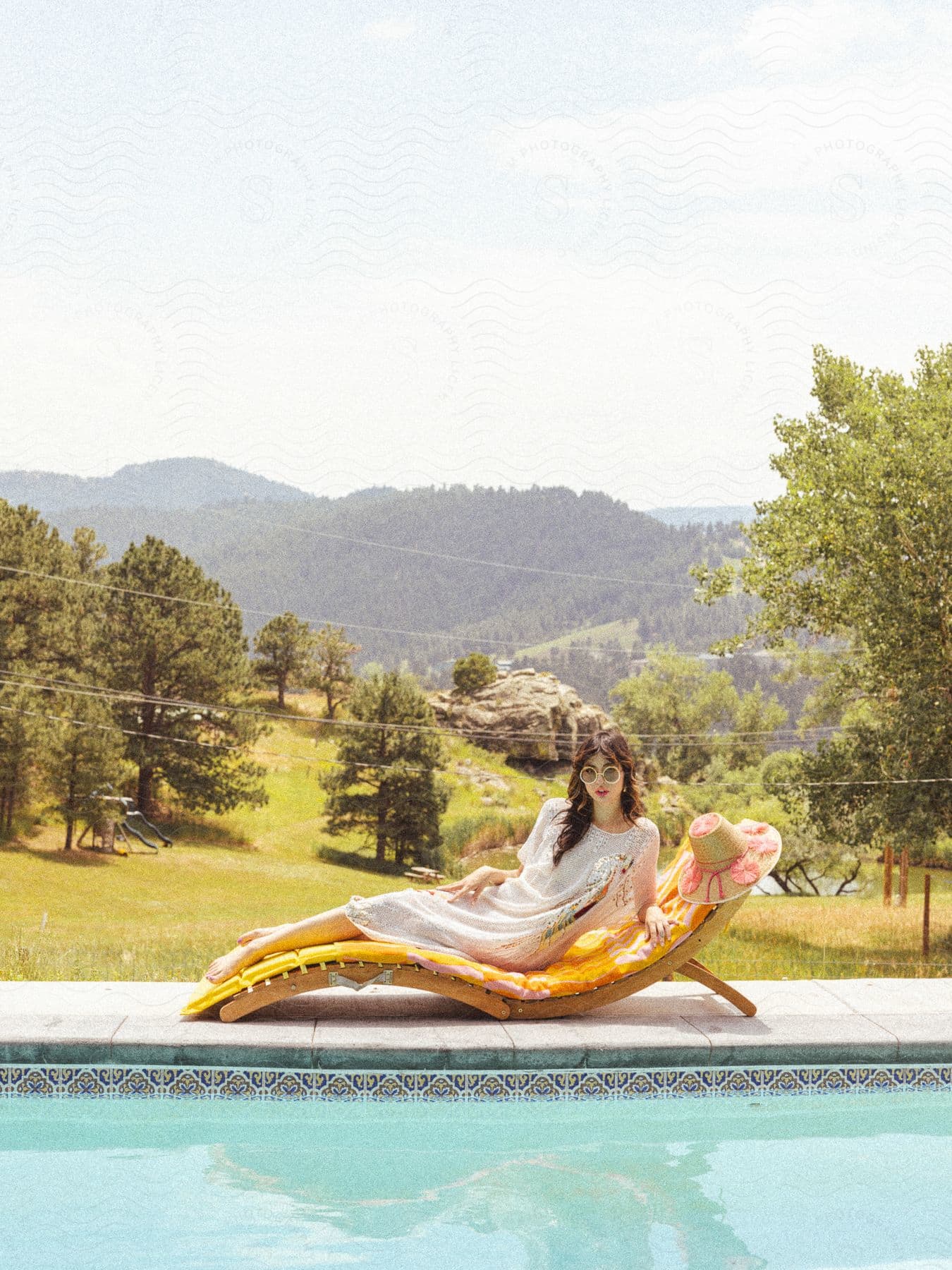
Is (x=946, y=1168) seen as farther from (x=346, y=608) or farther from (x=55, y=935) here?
(x=346, y=608)

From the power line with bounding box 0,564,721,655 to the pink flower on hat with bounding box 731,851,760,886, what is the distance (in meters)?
22.5

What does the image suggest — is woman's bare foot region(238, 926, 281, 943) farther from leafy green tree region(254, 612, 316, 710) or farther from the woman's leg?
leafy green tree region(254, 612, 316, 710)

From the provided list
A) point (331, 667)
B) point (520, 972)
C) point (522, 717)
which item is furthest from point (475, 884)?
point (522, 717)

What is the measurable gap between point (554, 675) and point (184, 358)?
10826 millimetres

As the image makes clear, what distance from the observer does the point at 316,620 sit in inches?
1193

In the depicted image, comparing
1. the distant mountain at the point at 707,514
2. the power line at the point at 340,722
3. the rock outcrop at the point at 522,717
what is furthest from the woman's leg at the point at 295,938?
the rock outcrop at the point at 522,717

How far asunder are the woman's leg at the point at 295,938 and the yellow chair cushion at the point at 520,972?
0.02 meters

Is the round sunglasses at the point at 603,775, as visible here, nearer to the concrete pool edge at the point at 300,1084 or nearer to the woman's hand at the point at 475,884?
the woman's hand at the point at 475,884

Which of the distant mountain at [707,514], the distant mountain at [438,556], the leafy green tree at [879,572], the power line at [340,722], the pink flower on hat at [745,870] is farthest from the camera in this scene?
the distant mountain at [438,556]

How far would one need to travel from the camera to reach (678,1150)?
4.54m

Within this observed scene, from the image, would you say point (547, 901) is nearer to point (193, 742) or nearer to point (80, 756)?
point (80, 756)

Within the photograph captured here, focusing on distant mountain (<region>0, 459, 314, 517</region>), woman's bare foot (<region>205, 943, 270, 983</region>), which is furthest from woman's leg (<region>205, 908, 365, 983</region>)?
distant mountain (<region>0, 459, 314, 517</region>)

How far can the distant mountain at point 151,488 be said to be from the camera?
87.4ft

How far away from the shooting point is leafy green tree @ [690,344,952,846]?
1316 centimetres
